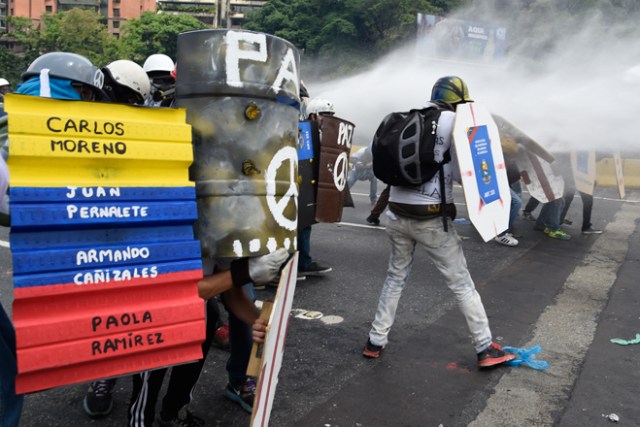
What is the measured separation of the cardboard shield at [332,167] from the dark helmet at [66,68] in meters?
2.56

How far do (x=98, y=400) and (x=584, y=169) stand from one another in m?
7.13

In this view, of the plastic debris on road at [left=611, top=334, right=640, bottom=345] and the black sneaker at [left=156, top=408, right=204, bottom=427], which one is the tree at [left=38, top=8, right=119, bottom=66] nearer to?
the plastic debris on road at [left=611, top=334, right=640, bottom=345]

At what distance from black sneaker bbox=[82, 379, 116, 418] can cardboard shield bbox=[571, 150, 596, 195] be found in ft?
22.7

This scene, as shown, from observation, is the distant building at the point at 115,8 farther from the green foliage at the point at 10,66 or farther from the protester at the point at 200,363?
the protester at the point at 200,363

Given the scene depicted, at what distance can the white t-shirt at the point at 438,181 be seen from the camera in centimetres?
362

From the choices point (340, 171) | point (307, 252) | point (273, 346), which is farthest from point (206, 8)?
point (273, 346)

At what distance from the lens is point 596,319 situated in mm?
5012

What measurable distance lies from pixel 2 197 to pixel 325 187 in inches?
126

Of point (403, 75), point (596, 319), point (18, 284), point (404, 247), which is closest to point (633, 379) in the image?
point (596, 319)

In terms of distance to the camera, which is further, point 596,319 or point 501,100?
point 501,100

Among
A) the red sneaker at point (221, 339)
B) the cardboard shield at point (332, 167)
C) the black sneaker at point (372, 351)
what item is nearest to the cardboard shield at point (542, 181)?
the cardboard shield at point (332, 167)

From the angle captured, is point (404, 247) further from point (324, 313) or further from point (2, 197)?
point (2, 197)

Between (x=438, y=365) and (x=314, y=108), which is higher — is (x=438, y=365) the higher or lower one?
the lower one

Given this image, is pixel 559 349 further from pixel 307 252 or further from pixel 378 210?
pixel 378 210
